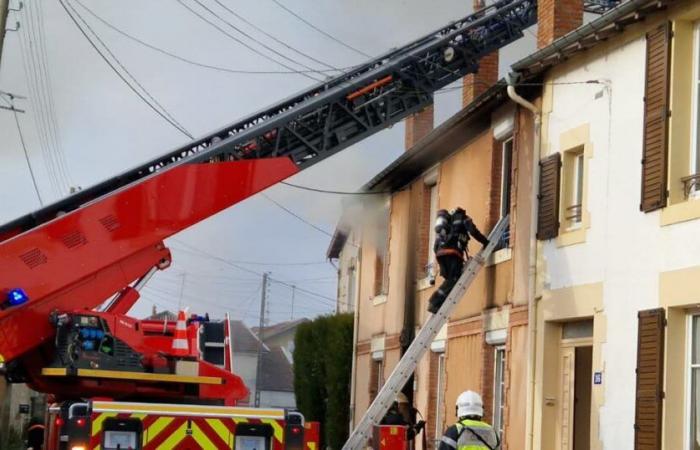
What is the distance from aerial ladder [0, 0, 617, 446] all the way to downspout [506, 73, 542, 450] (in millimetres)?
1315

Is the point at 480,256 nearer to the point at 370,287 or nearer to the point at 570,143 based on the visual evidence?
the point at 570,143

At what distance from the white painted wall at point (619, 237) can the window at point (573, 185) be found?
42 centimetres

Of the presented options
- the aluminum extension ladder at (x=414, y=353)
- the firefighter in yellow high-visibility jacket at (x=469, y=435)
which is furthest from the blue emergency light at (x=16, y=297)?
the firefighter in yellow high-visibility jacket at (x=469, y=435)

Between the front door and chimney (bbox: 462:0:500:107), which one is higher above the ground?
chimney (bbox: 462:0:500:107)

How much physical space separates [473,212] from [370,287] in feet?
22.9

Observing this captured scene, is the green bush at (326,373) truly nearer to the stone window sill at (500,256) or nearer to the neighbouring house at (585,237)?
the neighbouring house at (585,237)

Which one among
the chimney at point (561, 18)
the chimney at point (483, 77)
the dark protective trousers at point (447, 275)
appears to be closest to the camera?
the dark protective trousers at point (447, 275)

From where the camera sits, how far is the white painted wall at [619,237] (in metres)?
11.4

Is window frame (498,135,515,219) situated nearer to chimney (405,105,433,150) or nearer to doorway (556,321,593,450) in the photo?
doorway (556,321,593,450)

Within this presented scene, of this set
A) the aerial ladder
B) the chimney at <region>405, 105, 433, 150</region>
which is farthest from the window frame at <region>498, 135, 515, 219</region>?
the chimney at <region>405, 105, 433, 150</region>

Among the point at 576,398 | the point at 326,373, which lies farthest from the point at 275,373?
the point at 576,398

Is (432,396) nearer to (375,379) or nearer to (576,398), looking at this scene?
(375,379)

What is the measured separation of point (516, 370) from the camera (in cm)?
1436

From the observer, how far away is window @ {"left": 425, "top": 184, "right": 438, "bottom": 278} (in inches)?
761
